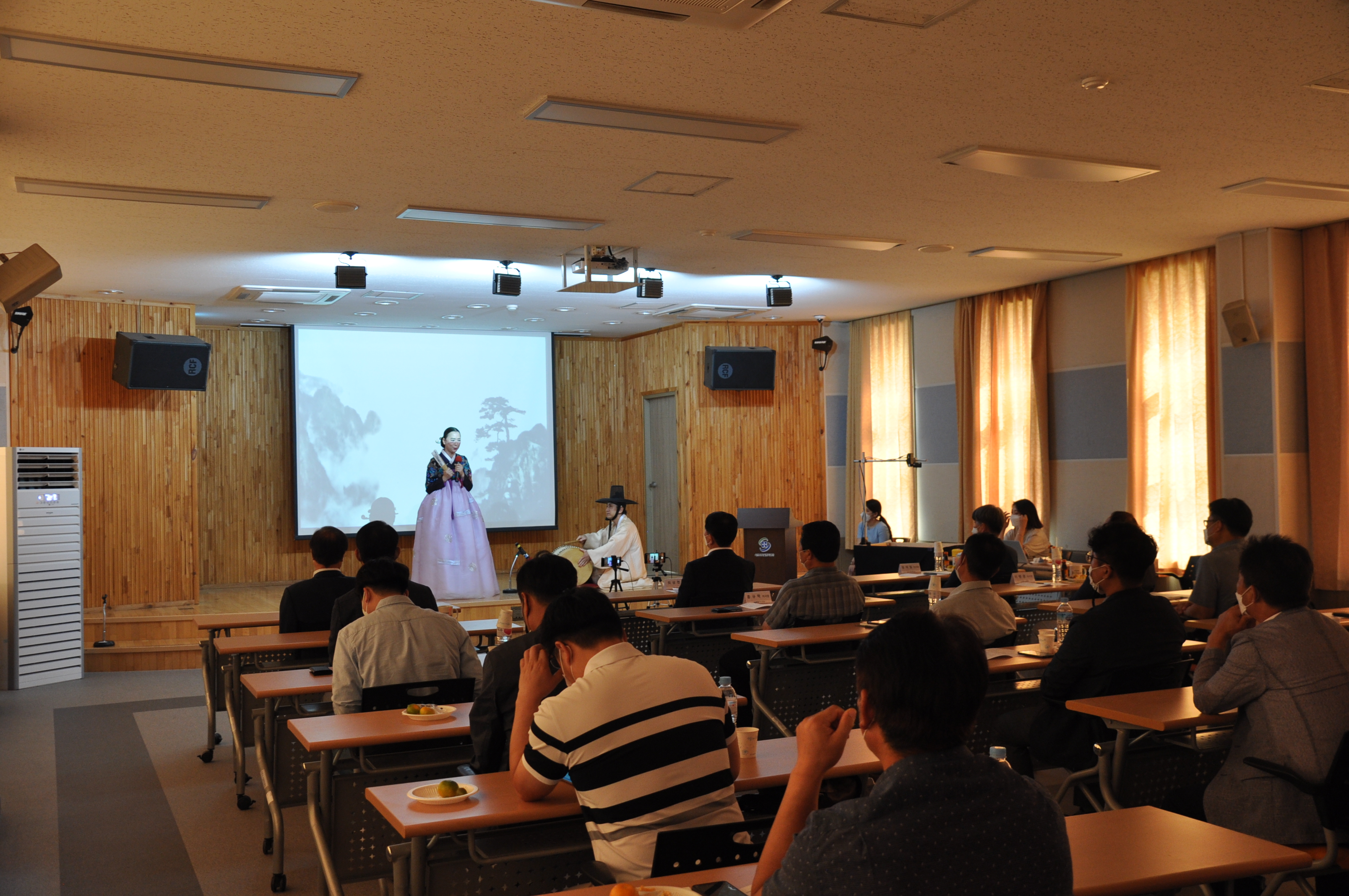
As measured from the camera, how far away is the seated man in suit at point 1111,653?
13.1ft

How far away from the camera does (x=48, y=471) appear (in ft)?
30.4

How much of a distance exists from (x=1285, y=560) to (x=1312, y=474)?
5.67 metres


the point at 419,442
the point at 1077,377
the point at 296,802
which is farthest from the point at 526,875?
the point at 419,442

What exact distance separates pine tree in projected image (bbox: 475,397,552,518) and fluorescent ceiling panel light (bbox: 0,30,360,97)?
9.46 metres

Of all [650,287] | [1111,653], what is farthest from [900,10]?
[650,287]

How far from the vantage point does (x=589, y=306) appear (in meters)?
11.9

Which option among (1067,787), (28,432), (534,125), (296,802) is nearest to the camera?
(1067,787)

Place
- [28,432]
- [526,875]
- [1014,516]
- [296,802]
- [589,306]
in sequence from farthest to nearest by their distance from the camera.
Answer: [589,306] → [28,432] → [1014,516] → [296,802] → [526,875]

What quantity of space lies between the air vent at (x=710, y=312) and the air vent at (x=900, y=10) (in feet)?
25.5

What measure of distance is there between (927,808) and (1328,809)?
6.42ft

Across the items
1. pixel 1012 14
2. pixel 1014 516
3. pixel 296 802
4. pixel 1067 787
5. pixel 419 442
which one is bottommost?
pixel 296 802

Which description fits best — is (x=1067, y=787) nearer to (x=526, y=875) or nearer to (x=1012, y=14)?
(x=526, y=875)

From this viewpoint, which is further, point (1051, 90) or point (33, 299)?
point (33, 299)

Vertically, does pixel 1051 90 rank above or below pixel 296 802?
above
